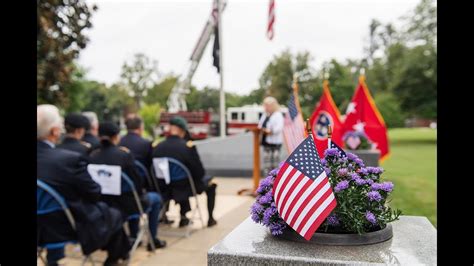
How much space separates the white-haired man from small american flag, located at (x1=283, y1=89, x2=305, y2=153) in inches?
27.3

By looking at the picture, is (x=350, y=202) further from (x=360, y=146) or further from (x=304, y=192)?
(x=360, y=146)

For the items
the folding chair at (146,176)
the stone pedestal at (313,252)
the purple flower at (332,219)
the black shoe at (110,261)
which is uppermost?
the purple flower at (332,219)

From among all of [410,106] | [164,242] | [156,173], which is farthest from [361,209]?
[410,106]

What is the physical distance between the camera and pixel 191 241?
213 inches

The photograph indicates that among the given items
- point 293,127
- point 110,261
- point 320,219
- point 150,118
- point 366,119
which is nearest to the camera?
point 320,219

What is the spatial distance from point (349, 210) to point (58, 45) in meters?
11.5

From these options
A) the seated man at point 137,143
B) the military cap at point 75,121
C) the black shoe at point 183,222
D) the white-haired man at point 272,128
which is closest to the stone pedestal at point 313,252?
the military cap at point 75,121

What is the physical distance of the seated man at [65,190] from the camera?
3418 mm

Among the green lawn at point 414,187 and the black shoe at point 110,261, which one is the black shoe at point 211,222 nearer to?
the black shoe at point 110,261

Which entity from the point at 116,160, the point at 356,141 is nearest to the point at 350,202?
the point at 116,160

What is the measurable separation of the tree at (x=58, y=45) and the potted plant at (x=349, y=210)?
10.4m

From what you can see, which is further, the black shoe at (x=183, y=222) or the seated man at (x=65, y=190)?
the black shoe at (x=183, y=222)

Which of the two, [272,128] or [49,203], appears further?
[272,128]

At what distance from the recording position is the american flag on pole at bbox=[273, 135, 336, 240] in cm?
195
